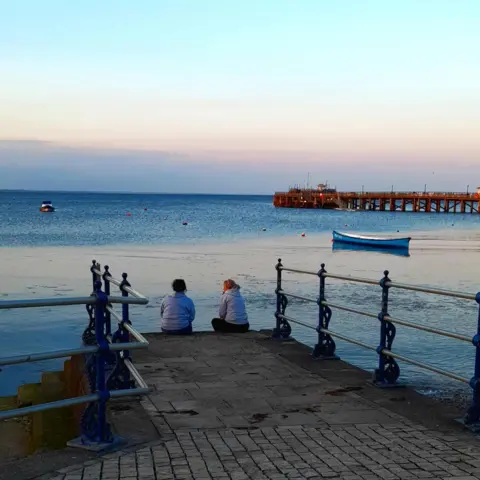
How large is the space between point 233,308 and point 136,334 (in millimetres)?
4945

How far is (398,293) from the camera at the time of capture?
22.0 m

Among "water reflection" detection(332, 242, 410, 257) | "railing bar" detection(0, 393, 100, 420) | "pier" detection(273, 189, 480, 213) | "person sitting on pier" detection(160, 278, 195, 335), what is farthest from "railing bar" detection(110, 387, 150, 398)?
"pier" detection(273, 189, 480, 213)

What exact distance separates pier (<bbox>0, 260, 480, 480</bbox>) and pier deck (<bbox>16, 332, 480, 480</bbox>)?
1cm

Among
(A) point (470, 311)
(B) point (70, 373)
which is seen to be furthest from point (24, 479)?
(A) point (470, 311)

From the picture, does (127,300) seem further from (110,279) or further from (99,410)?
(110,279)

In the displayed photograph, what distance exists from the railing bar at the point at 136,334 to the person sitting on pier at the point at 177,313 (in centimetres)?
373

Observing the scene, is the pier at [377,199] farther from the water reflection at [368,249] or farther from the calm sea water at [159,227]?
the water reflection at [368,249]

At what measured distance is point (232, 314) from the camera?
34.9 feet

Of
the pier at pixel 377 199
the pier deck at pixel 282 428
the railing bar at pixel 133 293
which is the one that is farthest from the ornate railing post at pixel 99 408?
the pier at pixel 377 199

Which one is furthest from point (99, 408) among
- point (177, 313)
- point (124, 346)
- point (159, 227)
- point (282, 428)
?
point (159, 227)

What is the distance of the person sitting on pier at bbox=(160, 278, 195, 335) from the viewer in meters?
10.4

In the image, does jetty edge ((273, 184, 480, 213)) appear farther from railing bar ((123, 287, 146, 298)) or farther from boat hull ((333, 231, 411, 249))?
railing bar ((123, 287, 146, 298))

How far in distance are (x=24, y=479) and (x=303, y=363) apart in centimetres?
454

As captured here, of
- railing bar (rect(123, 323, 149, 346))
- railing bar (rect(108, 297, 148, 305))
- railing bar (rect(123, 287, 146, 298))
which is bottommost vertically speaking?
railing bar (rect(123, 323, 149, 346))
